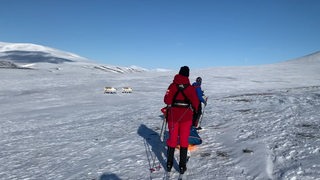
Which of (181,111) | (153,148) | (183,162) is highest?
(181,111)

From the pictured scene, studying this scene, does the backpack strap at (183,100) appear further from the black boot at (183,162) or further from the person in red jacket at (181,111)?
the black boot at (183,162)

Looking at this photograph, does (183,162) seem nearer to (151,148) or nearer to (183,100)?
(183,100)

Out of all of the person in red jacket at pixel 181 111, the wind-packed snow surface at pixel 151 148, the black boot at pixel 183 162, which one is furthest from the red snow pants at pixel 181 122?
the wind-packed snow surface at pixel 151 148

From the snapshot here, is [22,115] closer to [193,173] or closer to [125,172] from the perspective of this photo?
[125,172]

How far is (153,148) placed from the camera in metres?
9.20

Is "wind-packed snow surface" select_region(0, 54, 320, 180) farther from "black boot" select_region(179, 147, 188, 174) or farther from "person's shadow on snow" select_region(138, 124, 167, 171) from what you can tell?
"black boot" select_region(179, 147, 188, 174)

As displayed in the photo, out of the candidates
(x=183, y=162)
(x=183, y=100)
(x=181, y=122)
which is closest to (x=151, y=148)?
(x=183, y=162)

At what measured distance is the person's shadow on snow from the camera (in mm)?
7742

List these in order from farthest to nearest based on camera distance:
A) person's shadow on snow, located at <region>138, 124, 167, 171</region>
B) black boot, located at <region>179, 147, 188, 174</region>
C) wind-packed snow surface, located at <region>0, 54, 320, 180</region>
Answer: person's shadow on snow, located at <region>138, 124, 167, 171</region> → wind-packed snow surface, located at <region>0, 54, 320, 180</region> → black boot, located at <region>179, 147, 188, 174</region>

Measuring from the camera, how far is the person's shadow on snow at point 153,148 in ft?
25.4

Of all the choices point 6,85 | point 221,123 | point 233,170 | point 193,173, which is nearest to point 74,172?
point 193,173

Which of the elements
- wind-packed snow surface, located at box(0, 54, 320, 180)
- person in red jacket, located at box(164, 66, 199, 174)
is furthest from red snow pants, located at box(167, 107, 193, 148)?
wind-packed snow surface, located at box(0, 54, 320, 180)

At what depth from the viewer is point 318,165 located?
6.62m

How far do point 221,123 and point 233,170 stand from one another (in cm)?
571
